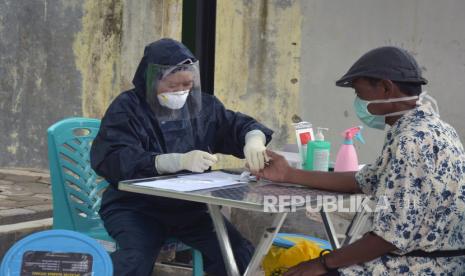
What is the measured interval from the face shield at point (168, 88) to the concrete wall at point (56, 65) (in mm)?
3930

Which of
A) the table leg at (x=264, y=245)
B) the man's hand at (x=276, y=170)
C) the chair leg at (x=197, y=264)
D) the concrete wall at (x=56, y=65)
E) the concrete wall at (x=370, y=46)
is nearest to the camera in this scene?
the table leg at (x=264, y=245)

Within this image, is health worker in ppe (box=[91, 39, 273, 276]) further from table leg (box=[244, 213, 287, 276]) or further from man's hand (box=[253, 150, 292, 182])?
table leg (box=[244, 213, 287, 276])

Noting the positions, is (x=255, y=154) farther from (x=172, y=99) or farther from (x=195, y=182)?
(x=172, y=99)

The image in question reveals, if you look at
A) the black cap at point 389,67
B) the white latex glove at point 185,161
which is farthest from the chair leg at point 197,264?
the black cap at point 389,67

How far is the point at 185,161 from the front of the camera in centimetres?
321

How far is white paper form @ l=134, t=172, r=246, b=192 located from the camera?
2969mm

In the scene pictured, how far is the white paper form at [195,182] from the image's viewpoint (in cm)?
297

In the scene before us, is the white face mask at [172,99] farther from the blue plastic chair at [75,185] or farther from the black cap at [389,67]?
A: the black cap at [389,67]

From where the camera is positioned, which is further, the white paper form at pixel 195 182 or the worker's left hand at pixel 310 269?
the white paper form at pixel 195 182

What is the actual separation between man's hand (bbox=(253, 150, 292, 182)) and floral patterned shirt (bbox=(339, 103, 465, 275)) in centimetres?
58

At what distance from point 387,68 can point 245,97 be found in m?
4.90

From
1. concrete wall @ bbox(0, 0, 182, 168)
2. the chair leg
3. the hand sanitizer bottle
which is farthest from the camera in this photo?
concrete wall @ bbox(0, 0, 182, 168)

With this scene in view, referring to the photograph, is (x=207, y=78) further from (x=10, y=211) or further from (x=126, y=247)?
(x=10, y=211)

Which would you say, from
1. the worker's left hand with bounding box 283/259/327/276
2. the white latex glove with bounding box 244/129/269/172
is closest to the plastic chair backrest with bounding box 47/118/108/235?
the white latex glove with bounding box 244/129/269/172
